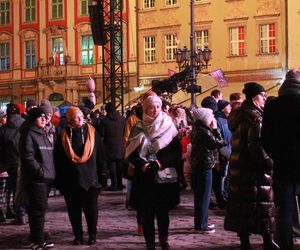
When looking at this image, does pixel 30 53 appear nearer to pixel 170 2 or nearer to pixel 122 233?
pixel 170 2

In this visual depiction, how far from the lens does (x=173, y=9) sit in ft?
130

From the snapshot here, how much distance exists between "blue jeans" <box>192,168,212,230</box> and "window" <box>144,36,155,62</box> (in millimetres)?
31597

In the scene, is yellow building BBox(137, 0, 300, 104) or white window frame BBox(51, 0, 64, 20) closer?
yellow building BBox(137, 0, 300, 104)

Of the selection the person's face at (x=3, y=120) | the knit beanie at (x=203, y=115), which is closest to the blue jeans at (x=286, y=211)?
the knit beanie at (x=203, y=115)

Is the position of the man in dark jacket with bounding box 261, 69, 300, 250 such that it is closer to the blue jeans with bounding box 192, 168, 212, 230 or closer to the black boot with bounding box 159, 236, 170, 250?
the black boot with bounding box 159, 236, 170, 250

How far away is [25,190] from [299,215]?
3.23 meters

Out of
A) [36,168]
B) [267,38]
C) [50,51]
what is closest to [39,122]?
[36,168]

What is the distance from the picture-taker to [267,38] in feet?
120

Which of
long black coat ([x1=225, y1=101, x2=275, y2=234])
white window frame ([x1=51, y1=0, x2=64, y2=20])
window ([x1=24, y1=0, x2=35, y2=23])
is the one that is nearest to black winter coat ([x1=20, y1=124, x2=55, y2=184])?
long black coat ([x1=225, y1=101, x2=275, y2=234])

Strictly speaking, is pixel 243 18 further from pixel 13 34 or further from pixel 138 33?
pixel 13 34

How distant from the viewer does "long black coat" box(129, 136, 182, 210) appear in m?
6.87

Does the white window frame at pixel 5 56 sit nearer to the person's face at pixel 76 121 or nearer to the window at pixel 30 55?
the window at pixel 30 55

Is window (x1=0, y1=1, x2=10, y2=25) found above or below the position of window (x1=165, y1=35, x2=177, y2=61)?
above

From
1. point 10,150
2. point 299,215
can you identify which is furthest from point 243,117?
point 10,150
